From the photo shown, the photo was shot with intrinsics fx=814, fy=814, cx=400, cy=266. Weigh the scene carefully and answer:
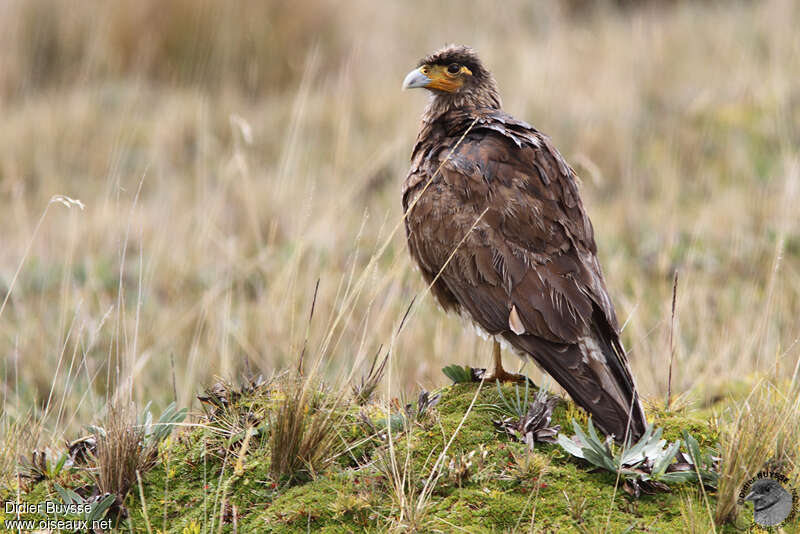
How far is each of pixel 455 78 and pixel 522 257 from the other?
1191 mm

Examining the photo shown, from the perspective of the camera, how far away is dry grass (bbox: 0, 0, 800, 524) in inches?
172

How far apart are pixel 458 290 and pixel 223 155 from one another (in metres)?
5.42

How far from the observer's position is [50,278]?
5934 mm

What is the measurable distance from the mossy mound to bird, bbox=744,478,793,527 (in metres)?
0.13

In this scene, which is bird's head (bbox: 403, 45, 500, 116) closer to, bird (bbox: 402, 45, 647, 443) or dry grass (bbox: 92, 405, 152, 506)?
bird (bbox: 402, 45, 647, 443)

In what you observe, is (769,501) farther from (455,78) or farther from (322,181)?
(322,181)

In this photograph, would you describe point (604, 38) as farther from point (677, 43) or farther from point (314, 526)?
point (314, 526)

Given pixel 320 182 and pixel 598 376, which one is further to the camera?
pixel 320 182

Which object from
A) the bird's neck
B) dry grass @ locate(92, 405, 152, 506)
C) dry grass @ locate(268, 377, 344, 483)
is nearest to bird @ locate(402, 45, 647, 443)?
the bird's neck

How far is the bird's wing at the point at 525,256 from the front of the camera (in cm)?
282

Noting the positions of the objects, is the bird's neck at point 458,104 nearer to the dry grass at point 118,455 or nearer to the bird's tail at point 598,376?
the bird's tail at point 598,376

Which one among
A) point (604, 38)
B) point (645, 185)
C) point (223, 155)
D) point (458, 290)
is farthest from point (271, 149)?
point (458, 290)

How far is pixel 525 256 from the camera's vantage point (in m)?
3.05

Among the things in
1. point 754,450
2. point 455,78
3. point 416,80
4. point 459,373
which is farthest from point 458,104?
point 754,450
